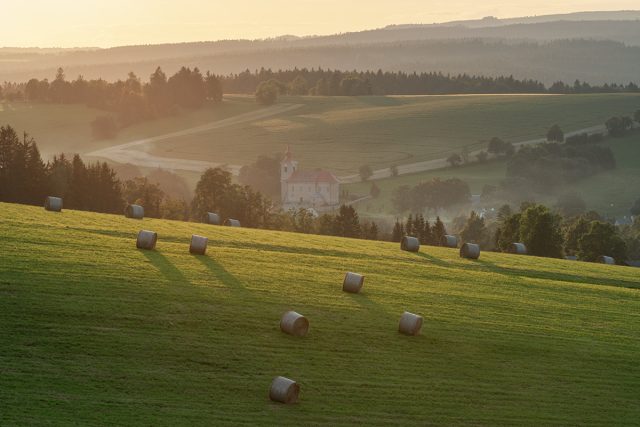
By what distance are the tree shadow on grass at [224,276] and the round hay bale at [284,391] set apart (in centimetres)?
935

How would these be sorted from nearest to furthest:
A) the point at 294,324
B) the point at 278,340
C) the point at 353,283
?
the point at 278,340
the point at 294,324
the point at 353,283

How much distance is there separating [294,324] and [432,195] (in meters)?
153

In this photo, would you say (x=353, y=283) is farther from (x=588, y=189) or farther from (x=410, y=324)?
(x=588, y=189)

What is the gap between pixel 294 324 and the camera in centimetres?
3397

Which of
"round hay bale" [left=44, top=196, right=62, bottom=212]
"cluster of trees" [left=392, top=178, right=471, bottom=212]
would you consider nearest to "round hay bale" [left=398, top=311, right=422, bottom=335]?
"round hay bale" [left=44, top=196, right=62, bottom=212]

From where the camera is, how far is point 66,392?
27219 millimetres

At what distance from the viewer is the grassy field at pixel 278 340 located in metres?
28.4

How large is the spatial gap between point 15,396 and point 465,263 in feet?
96.6

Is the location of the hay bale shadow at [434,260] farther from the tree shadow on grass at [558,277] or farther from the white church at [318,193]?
the white church at [318,193]

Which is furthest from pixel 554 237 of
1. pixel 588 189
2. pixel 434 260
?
pixel 588 189

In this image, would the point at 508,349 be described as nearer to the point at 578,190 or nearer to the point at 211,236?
the point at 211,236

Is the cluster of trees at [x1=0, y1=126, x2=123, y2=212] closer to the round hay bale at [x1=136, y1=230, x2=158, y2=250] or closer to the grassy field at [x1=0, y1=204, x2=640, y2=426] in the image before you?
the grassy field at [x1=0, y1=204, x2=640, y2=426]

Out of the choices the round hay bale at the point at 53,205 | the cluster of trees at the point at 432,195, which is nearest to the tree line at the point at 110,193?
the round hay bale at the point at 53,205

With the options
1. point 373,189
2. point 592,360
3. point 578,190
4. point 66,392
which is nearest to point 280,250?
point 592,360
